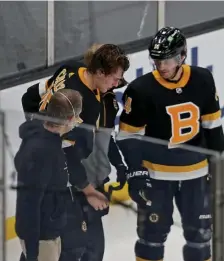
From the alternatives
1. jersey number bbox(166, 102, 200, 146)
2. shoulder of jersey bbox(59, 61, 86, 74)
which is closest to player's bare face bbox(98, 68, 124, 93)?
shoulder of jersey bbox(59, 61, 86, 74)

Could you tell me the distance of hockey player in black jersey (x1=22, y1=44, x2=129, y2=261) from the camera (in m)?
2.32

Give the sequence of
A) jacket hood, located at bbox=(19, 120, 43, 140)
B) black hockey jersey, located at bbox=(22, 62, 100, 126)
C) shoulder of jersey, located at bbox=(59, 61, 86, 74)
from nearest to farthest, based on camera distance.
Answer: jacket hood, located at bbox=(19, 120, 43, 140)
black hockey jersey, located at bbox=(22, 62, 100, 126)
shoulder of jersey, located at bbox=(59, 61, 86, 74)

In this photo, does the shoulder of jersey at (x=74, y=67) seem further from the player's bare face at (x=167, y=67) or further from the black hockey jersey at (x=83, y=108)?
the player's bare face at (x=167, y=67)

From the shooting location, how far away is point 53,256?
7.91 ft

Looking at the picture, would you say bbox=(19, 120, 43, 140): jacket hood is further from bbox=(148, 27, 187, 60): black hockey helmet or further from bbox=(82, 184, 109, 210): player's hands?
bbox=(148, 27, 187, 60): black hockey helmet

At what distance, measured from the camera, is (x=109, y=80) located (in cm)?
275

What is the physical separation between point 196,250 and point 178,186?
0.36 metres

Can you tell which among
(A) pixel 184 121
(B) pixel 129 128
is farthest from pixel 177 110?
(B) pixel 129 128

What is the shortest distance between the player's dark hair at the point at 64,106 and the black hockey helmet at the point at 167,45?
0.45m

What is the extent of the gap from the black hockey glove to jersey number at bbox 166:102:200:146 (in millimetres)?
306

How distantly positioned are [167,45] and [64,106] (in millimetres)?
632

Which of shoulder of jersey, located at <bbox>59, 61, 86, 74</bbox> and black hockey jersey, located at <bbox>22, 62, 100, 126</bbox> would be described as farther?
shoulder of jersey, located at <bbox>59, 61, 86, 74</bbox>

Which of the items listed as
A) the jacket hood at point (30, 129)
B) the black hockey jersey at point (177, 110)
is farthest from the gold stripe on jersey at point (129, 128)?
the jacket hood at point (30, 129)

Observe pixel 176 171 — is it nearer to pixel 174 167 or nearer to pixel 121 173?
pixel 174 167
